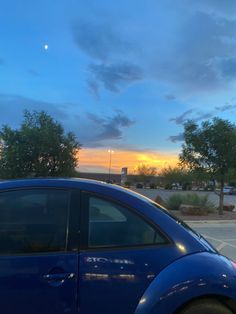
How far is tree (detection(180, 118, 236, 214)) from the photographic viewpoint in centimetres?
2536

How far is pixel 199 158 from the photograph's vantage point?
2611cm

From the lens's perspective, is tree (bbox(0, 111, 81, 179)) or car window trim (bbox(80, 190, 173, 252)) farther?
tree (bbox(0, 111, 81, 179))

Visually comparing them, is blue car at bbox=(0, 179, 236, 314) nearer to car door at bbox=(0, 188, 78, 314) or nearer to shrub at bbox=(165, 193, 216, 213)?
car door at bbox=(0, 188, 78, 314)

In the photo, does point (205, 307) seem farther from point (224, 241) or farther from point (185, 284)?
point (224, 241)

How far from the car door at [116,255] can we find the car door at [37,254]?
0.11 m

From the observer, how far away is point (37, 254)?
360 cm

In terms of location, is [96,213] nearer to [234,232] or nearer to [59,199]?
[59,199]

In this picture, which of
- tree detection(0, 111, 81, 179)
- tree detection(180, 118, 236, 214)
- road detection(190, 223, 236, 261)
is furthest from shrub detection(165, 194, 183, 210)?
road detection(190, 223, 236, 261)

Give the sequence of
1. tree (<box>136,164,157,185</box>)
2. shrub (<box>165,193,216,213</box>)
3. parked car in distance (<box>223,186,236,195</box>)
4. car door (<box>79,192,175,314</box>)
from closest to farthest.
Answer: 1. car door (<box>79,192,175,314</box>)
2. shrub (<box>165,193,216,213</box>)
3. parked car in distance (<box>223,186,236,195</box>)
4. tree (<box>136,164,157,185</box>)

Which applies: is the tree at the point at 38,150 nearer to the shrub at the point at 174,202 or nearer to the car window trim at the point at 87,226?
the shrub at the point at 174,202

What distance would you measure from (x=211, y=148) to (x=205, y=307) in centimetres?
2249

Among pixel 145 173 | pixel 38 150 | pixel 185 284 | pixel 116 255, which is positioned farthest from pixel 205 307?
pixel 145 173

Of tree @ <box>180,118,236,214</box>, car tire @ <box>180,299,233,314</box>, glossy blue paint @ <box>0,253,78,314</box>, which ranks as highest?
tree @ <box>180,118,236,214</box>

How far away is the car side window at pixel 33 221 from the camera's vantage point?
12.0 feet
